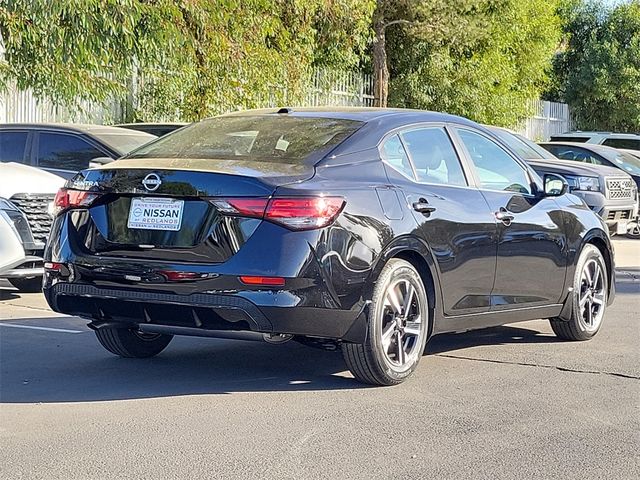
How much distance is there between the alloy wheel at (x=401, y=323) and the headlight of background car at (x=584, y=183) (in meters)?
9.34

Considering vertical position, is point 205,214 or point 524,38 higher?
point 524,38

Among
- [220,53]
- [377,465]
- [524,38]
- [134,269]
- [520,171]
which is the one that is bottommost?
[377,465]

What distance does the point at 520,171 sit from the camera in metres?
7.62

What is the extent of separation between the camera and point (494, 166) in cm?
739

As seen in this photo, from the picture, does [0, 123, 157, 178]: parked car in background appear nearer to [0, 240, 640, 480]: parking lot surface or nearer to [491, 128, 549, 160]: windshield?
[0, 240, 640, 480]: parking lot surface

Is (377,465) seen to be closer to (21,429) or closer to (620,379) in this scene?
(21,429)

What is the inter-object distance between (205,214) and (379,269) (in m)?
0.99

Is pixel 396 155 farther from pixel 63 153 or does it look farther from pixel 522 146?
pixel 522 146

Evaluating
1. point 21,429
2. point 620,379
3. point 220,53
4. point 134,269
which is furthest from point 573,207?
point 220,53

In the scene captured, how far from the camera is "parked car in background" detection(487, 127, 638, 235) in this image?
597 inches

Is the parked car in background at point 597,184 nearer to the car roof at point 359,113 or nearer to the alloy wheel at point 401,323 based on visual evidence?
the car roof at point 359,113

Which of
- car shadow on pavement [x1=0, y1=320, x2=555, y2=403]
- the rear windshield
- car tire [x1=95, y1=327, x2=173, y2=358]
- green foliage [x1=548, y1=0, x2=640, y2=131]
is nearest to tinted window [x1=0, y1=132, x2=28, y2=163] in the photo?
car shadow on pavement [x1=0, y1=320, x2=555, y2=403]

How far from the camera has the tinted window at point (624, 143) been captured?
2512cm

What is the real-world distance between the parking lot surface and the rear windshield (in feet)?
4.28
